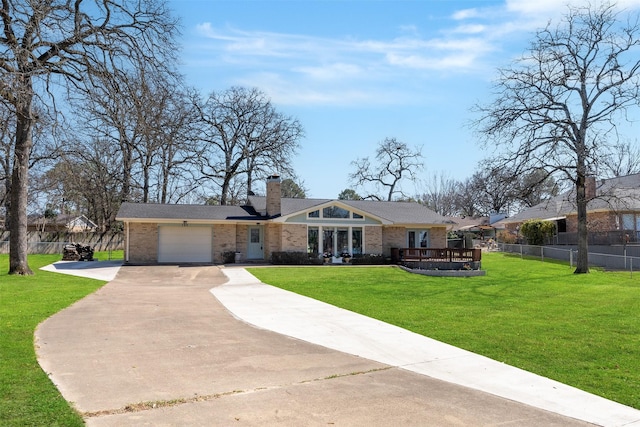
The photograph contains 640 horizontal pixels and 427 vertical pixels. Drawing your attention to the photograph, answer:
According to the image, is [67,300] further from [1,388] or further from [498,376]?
[498,376]

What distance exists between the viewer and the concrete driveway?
196 inches

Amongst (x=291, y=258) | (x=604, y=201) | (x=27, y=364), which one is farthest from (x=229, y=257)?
(x=604, y=201)

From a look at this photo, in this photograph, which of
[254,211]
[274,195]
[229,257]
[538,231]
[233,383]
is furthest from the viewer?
[538,231]

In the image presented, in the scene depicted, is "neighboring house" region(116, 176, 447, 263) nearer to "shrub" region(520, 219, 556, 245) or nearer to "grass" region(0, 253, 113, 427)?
"shrub" region(520, 219, 556, 245)

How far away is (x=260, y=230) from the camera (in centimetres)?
2991

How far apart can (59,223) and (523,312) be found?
185 feet

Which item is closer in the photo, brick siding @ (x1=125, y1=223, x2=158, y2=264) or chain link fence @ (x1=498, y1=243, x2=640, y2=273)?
chain link fence @ (x1=498, y1=243, x2=640, y2=273)

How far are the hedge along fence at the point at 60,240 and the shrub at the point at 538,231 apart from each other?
31.5m

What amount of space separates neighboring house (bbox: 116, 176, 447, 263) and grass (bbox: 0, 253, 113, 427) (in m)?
12.0

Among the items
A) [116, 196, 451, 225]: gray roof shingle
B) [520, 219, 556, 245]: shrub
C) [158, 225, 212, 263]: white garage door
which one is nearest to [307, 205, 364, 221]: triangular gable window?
[116, 196, 451, 225]: gray roof shingle

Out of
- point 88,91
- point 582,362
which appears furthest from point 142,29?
point 582,362

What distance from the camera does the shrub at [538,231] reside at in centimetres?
3678

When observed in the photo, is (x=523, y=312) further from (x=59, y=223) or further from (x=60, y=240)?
(x=59, y=223)

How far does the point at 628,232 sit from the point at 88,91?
3079 cm
